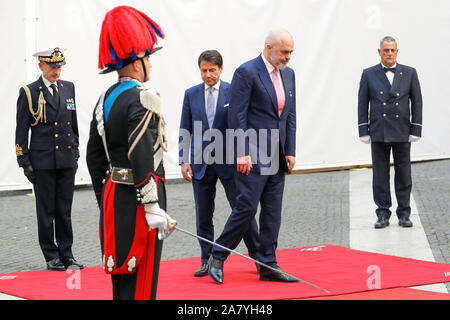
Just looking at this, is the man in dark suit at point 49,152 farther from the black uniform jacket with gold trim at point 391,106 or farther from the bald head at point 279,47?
the black uniform jacket with gold trim at point 391,106

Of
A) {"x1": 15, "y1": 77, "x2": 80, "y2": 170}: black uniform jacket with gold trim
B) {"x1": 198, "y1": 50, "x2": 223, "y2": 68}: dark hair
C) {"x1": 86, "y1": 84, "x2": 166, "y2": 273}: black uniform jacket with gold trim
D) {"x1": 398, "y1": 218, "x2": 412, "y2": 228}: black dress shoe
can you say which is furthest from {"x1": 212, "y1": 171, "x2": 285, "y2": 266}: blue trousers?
{"x1": 398, "y1": 218, "x2": 412, "y2": 228}: black dress shoe

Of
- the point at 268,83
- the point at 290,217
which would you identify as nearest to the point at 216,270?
the point at 268,83

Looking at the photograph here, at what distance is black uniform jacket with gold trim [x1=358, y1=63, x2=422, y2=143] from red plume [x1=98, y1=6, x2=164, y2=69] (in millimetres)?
5077

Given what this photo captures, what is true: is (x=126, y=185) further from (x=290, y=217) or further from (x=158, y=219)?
(x=290, y=217)

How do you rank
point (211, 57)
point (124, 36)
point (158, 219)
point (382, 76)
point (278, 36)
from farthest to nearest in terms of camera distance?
point (382, 76)
point (211, 57)
point (278, 36)
point (124, 36)
point (158, 219)

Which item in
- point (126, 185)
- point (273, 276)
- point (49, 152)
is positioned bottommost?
point (273, 276)

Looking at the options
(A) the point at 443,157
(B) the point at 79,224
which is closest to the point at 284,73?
(B) the point at 79,224

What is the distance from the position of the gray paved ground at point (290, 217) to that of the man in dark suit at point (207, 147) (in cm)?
101

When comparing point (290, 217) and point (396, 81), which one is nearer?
point (396, 81)

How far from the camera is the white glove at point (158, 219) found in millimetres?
3861

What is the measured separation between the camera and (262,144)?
635 centimetres

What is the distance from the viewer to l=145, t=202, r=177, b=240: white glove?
3861 millimetres

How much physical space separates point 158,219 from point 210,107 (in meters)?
3.03
